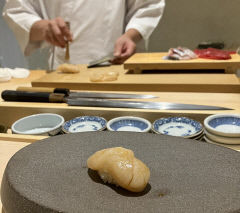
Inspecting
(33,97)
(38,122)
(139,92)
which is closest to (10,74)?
(33,97)

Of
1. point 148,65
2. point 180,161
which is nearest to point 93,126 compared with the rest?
point 180,161

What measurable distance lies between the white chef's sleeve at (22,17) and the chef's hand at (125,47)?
64 cm

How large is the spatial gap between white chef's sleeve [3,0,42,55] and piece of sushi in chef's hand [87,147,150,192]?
5.09ft

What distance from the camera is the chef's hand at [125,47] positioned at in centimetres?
168

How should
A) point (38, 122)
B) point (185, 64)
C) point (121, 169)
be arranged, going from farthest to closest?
point (185, 64)
point (38, 122)
point (121, 169)

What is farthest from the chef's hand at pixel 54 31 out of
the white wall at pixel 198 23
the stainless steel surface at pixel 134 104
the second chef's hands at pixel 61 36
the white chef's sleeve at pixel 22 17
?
the white wall at pixel 198 23

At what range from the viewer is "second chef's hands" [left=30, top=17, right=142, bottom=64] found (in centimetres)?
157

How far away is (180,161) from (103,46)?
151 centimetres

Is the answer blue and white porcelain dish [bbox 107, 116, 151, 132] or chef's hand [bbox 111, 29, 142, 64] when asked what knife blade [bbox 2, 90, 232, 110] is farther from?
chef's hand [bbox 111, 29, 142, 64]

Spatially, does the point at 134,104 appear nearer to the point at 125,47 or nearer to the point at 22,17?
the point at 125,47

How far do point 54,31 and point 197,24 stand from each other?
2033 millimetres

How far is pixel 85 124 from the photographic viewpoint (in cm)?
93

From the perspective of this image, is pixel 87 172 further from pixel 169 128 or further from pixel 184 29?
pixel 184 29

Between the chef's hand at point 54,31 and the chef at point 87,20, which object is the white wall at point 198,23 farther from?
the chef's hand at point 54,31
